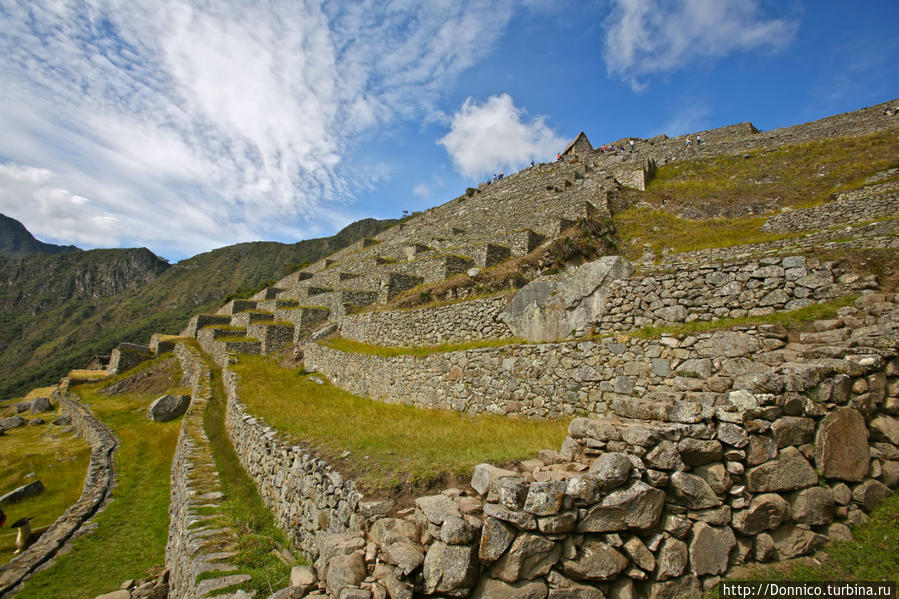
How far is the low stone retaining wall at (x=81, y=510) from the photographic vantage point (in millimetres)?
9188

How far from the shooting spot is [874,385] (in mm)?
5273

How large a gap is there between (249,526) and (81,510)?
26.4 ft

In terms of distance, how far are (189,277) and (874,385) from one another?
390ft

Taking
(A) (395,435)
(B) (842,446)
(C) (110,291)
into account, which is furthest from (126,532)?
(C) (110,291)

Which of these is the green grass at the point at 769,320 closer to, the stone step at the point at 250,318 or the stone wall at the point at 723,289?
the stone wall at the point at 723,289

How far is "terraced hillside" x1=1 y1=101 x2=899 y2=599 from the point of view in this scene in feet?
14.1

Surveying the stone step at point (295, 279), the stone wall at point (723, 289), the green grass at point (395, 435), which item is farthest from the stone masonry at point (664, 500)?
the stone step at point (295, 279)

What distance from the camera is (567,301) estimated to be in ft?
36.1

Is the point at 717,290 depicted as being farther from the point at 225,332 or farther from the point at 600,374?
the point at 225,332

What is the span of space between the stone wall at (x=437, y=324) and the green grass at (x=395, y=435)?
316cm

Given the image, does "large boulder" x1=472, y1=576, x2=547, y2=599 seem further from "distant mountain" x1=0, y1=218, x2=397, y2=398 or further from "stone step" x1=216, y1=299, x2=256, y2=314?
"distant mountain" x1=0, y1=218, x2=397, y2=398

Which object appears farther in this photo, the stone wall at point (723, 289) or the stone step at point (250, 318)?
the stone step at point (250, 318)

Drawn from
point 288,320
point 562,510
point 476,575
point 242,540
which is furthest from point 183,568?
point 288,320

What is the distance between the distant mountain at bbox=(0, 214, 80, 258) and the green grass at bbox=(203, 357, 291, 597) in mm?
163099
